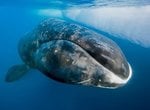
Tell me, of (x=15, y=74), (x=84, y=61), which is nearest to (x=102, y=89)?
(x=15, y=74)

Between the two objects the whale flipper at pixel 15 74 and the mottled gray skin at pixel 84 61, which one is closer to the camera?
the mottled gray skin at pixel 84 61

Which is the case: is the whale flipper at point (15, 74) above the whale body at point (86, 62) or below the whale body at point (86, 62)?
below

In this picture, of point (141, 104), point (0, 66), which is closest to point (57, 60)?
point (141, 104)

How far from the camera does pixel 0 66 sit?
107ft

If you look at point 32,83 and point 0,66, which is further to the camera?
point 0,66

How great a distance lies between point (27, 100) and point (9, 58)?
14.7m

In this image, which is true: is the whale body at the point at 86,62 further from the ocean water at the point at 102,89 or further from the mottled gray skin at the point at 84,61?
the ocean water at the point at 102,89

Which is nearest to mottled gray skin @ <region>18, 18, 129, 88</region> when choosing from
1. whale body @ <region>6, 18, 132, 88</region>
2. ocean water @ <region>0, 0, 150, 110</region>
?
whale body @ <region>6, 18, 132, 88</region>

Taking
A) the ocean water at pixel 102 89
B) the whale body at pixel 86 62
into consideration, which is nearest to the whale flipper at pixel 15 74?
the whale body at pixel 86 62

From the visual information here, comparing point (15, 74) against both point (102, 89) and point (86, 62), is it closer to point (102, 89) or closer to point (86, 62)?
point (86, 62)

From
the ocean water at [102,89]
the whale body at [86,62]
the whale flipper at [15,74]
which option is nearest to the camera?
the whale body at [86,62]

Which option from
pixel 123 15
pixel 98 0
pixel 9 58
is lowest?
pixel 9 58

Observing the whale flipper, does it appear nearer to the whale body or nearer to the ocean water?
the whale body

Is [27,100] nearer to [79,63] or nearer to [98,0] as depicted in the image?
[98,0]
